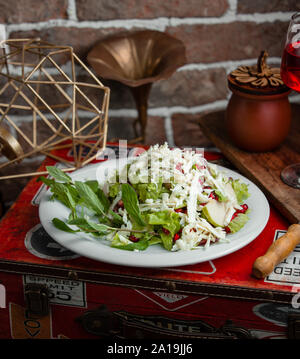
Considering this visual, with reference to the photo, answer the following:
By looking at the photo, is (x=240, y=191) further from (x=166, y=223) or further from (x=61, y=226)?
(x=61, y=226)

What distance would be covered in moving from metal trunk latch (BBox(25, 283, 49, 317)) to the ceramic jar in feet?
1.98

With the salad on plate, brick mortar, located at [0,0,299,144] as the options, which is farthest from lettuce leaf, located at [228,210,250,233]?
brick mortar, located at [0,0,299,144]

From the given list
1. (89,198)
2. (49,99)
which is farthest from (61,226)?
(49,99)

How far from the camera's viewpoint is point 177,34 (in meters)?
1.50

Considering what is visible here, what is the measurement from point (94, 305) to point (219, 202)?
1.05 ft

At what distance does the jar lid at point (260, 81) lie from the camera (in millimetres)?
1210

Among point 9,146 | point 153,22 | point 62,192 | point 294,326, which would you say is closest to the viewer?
point 294,326

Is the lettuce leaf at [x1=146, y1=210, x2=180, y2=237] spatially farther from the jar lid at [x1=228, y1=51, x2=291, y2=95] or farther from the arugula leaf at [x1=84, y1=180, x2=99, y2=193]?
the jar lid at [x1=228, y1=51, x2=291, y2=95]

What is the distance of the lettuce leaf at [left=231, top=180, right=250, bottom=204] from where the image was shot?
1.07 m

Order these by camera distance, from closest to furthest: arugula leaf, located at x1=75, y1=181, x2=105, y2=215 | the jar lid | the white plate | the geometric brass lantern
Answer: the white plate < arugula leaf, located at x1=75, y1=181, x2=105, y2=215 < the jar lid < the geometric brass lantern

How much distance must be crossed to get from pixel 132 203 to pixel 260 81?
0.47 metres

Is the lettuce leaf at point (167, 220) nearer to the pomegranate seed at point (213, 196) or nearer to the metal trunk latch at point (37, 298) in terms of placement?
the pomegranate seed at point (213, 196)

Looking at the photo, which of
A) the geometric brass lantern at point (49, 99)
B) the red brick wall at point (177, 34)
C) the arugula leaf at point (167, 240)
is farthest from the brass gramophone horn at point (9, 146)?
the arugula leaf at point (167, 240)

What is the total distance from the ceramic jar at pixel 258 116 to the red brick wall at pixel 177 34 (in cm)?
31
